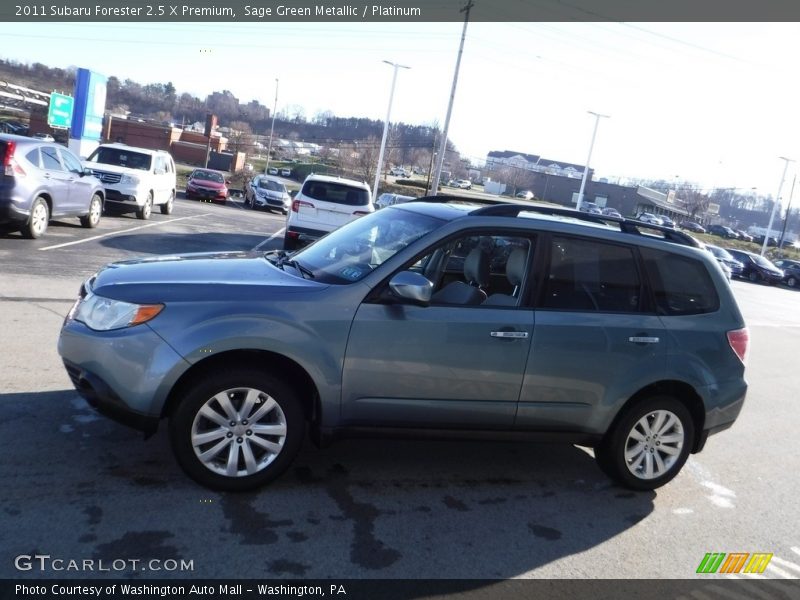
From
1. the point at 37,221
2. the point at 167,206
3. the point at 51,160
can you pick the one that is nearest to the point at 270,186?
the point at 167,206

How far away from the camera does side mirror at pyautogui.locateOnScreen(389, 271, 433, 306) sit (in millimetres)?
4238

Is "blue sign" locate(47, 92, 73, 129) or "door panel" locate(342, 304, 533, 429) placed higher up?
"blue sign" locate(47, 92, 73, 129)

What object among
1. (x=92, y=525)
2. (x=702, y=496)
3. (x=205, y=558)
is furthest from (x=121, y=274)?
(x=702, y=496)

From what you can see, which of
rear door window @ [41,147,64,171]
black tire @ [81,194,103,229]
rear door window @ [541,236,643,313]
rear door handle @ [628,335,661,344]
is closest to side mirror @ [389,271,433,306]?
rear door window @ [541,236,643,313]

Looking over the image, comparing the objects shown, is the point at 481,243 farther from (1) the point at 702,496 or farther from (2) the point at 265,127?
(2) the point at 265,127

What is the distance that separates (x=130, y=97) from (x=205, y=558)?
103m

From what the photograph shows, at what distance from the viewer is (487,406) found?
4.59 m

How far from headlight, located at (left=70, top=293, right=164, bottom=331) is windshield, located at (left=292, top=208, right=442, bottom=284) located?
3.54 feet

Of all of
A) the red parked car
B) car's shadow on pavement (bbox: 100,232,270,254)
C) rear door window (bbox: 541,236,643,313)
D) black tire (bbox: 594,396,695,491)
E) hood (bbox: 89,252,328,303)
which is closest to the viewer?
hood (bbox: 89,252,328,303)

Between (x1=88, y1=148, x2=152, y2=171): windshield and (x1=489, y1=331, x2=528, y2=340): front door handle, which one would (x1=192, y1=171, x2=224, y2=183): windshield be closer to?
(x1=88, y1=148, x2=152, y2=171): windshield

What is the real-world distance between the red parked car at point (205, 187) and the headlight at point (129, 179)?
48.1 ft

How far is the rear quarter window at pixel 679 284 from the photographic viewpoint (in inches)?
201

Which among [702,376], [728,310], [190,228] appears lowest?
[190,228]

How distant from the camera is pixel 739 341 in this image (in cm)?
527
